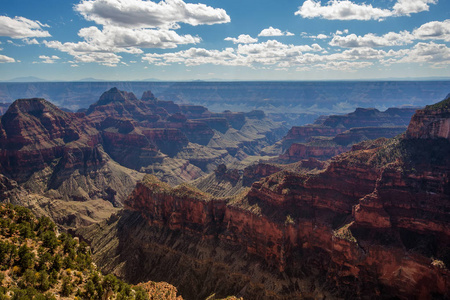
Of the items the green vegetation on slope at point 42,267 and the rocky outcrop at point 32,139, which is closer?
the green vegetation on slope at point 42,267

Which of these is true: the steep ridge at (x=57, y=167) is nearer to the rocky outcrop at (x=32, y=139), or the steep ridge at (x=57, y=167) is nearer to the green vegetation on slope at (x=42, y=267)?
the rocky outcrop at (x=32, y=139)

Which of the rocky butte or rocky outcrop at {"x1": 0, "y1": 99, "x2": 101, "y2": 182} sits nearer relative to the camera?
the rocky butte

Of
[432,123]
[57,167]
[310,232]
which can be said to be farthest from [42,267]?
[57,167]

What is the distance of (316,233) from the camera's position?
76.4 m

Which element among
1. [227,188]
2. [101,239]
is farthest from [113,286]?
[227,188]

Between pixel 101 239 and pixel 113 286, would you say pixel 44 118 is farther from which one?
pixel 113 286

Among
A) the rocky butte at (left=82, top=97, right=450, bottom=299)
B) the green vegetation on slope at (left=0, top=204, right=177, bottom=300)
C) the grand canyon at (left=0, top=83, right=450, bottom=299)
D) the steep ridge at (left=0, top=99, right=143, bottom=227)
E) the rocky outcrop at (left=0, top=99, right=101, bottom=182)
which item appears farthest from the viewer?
the rocky outcrop at (left=0, top=99, right=101, bottom=182)

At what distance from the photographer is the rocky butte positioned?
65.6 metres

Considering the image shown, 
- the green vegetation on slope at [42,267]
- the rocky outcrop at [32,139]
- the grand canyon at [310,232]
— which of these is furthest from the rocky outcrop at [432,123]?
the rocky outcrop at [32,139]

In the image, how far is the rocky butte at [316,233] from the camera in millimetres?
65562

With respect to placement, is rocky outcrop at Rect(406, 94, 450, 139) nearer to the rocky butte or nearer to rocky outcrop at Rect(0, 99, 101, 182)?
the rocky butte

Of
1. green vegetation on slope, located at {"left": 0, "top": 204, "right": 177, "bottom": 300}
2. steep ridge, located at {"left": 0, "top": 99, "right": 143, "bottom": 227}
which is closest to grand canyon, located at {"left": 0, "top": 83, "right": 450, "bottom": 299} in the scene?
steep ridge, located at {"left": 0, "top": 99, "right": 143, "bottom": 227}

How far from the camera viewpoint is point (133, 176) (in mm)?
194875

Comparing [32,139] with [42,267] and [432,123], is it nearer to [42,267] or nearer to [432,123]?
[42,267]
